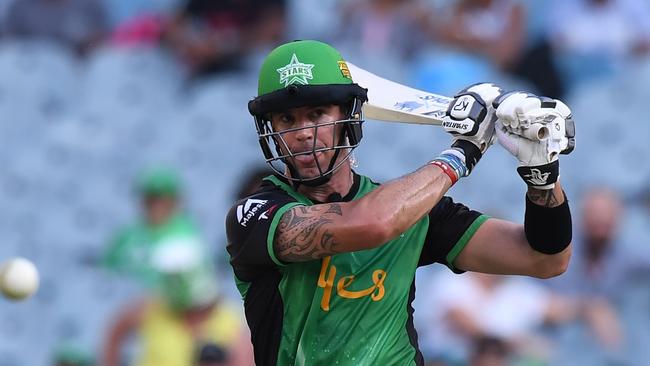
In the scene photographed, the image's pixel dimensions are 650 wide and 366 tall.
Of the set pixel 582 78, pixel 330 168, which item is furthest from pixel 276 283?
pixel 582 78

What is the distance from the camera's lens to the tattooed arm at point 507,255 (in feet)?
15.5

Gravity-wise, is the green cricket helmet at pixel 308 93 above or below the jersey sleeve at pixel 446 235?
above

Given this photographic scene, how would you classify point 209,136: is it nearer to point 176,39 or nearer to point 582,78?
point 176,39

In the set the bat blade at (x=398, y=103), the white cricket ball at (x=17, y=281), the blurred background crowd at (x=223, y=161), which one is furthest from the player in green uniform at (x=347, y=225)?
the blurred background crowd at (x=223, y=161)

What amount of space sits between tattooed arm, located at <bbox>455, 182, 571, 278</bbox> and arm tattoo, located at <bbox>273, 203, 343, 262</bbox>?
627 mm

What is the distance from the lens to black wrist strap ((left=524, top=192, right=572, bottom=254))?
4.65m

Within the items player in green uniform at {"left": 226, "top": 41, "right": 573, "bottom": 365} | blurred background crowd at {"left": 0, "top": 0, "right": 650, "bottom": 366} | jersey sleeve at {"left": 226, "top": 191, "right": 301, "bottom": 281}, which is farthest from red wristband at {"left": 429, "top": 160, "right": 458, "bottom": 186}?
blurred background crowd at {"left": 0, "top": 0, "right": 650, "bottom": 366}

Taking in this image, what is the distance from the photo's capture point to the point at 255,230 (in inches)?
178

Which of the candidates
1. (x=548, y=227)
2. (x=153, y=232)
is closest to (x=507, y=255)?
(x=548, y=227)

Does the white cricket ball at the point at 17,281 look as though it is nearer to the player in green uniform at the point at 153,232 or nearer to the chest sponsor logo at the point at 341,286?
the chest sponsor logo at the point at 341,286

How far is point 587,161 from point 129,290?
144 inches

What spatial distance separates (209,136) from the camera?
35.3 feet

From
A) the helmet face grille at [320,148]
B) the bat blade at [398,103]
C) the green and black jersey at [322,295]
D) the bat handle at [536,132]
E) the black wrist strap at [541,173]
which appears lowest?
the green and black jersey at [322,295]

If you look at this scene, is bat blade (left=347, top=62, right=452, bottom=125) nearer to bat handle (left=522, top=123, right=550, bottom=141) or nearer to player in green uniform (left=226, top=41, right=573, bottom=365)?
player in green uniform (left=226, top=41, right=573, bottom=365)
